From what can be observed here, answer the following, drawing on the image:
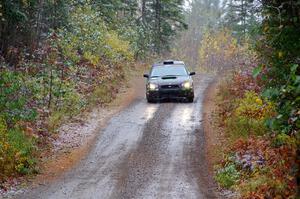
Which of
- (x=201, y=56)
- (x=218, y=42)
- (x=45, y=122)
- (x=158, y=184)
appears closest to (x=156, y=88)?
(x=45, y=122)

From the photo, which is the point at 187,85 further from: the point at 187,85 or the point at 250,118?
the point at 250,118

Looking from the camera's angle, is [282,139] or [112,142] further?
[112,142]

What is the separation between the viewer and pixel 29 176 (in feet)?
37.2

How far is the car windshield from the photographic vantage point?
70.7 ft

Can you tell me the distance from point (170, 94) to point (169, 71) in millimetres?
1396

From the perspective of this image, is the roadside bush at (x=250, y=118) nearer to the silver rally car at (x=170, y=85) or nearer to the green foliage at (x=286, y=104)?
the silver rally car at (x=170, y=85)

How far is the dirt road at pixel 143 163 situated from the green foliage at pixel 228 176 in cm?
27

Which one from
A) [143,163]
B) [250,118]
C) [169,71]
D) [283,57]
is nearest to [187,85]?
[169,71]

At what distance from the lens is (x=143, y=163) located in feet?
39.8

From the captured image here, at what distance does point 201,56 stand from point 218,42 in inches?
280

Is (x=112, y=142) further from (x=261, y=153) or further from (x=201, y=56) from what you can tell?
(x=201, y=56)

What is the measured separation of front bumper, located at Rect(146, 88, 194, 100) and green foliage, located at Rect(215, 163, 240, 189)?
9655 millimetres

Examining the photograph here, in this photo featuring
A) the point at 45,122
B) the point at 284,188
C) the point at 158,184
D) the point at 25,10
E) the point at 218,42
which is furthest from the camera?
→ the point at 218,42

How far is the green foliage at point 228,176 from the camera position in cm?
1015
